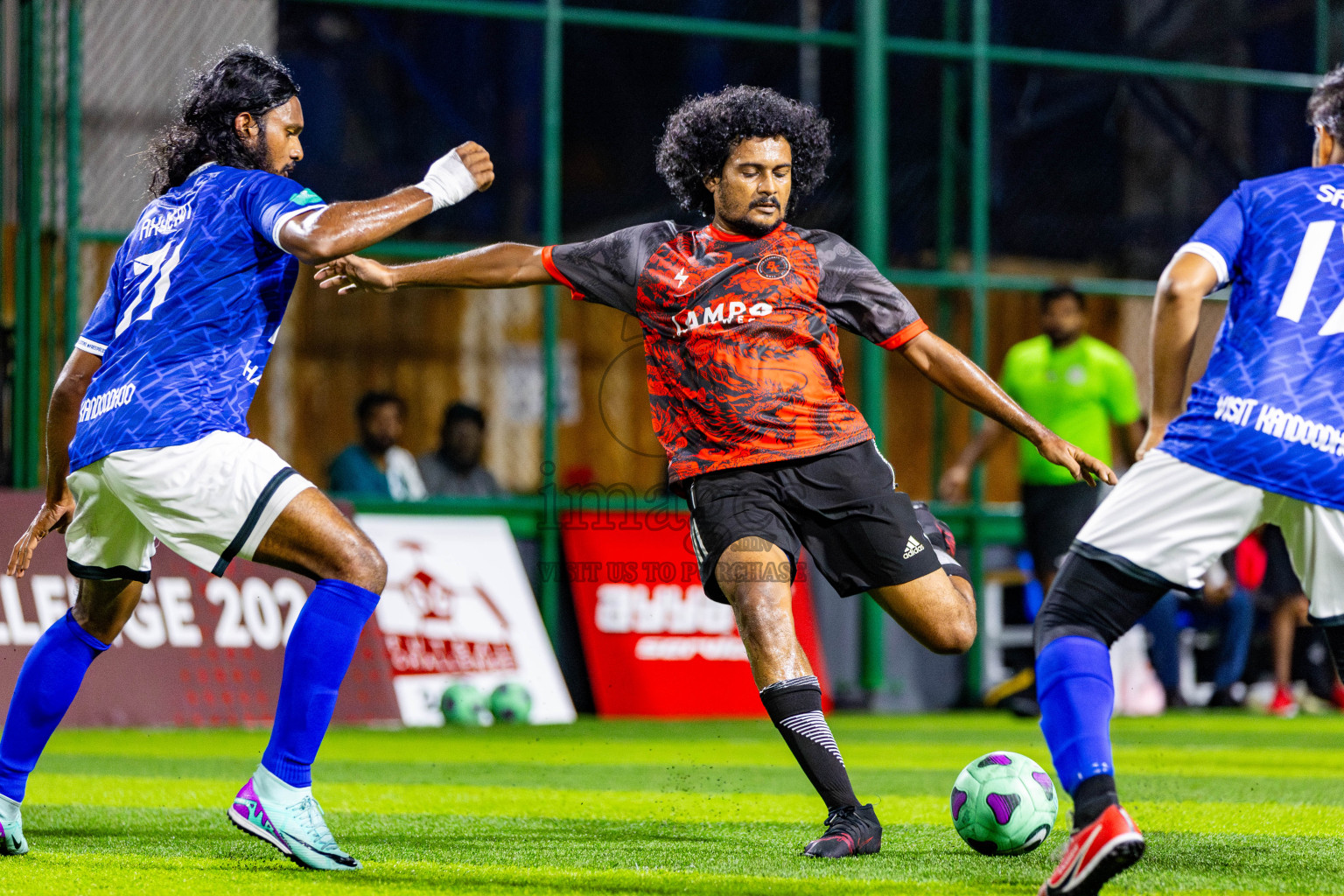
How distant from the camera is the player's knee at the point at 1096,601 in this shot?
12.0ft

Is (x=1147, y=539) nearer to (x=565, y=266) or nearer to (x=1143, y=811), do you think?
(x=565, y=266)

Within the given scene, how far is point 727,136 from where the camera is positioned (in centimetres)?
514

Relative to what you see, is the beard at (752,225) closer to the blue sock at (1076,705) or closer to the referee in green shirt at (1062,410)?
the blue sock at (1076,705)

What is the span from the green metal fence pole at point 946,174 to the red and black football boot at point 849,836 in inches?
300

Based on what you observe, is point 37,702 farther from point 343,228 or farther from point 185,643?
point 185,643

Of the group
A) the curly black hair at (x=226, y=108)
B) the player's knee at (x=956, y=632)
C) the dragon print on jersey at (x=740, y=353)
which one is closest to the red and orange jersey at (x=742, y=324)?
the dragon print on jersey at (x=740, y=353)

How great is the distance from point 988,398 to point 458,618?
572 centimetres

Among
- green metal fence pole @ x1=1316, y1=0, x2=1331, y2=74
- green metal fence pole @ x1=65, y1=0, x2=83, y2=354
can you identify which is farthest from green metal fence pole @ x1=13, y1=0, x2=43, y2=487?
green metal fence pole @ x1=1316, y1=0, x2=1331, y2=74

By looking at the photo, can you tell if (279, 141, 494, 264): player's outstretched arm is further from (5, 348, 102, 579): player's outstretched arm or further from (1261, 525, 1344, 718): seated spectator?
(1261, 525, 1344, 718): seated spectator

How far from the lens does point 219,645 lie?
29.8 ft

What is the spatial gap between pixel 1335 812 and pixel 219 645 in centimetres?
585

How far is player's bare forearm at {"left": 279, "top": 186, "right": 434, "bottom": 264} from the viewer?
4.09 m

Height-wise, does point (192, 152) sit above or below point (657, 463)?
above

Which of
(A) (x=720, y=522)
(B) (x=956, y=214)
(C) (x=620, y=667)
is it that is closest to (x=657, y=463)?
(B) (x=956, y=214)
